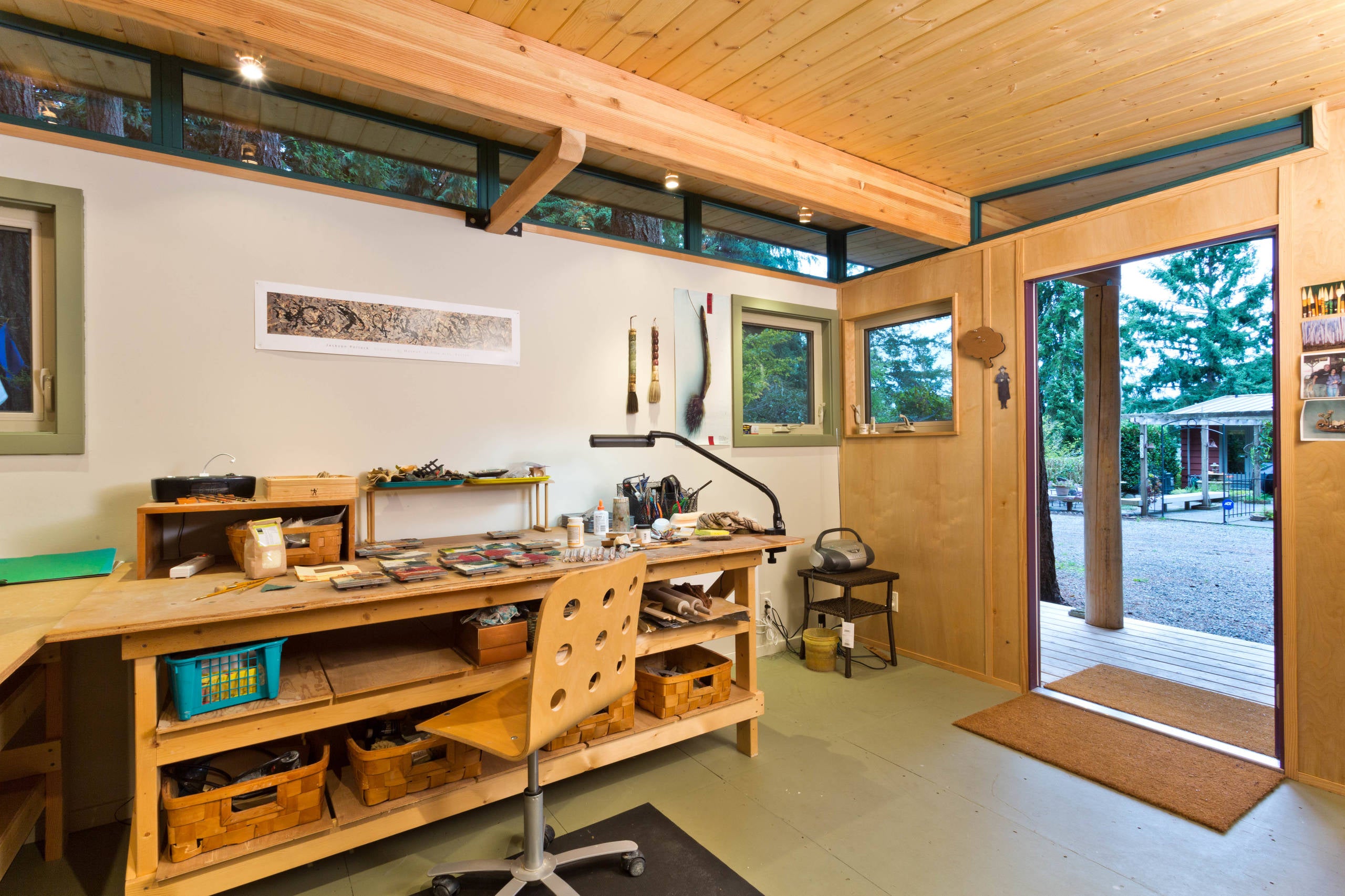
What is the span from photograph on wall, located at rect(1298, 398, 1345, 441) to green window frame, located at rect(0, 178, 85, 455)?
434 cm

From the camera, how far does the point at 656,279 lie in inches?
138

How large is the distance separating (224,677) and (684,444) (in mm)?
2084

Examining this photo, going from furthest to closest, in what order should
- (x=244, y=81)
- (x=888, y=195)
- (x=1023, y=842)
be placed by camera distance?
(x=888, y=195)
(x=244, y=81)
(x=1023, y=842)

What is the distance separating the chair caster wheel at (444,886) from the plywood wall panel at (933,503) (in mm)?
2815

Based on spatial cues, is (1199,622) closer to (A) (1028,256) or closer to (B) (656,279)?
(A) (1028,256)

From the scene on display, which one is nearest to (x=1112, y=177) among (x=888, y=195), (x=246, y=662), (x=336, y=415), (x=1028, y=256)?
(x=1028, y=256)

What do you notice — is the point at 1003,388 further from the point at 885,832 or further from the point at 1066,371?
the point at 885,832

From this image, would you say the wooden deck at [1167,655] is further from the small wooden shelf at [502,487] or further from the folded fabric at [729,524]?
the small wooden shelf at [502,487]

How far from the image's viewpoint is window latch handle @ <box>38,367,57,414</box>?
7.24 feet

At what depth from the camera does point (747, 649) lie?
277cm

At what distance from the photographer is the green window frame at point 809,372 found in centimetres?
381

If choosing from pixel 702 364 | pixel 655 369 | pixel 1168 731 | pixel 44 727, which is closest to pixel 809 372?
pixel 702 364

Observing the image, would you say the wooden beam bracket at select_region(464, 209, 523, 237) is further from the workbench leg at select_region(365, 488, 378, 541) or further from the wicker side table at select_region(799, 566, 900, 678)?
the wicker side table at select_region(799, 566, 900, 678)

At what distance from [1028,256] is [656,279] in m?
1.89
